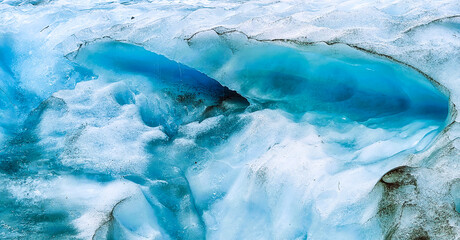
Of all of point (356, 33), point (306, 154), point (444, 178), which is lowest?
point (306, 154)

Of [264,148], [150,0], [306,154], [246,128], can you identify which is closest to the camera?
[306,154]

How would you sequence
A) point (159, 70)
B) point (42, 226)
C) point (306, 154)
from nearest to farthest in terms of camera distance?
point (42, 226) → point (306, 154) → point (159, 70)

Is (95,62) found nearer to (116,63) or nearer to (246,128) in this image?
(116,63)

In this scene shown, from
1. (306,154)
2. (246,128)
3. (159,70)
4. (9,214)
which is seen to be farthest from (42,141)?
(306,154)

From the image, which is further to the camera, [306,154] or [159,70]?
[159,70]

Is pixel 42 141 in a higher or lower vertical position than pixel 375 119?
lower

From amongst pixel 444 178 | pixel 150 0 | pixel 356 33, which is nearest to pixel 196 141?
pixel 356 33
